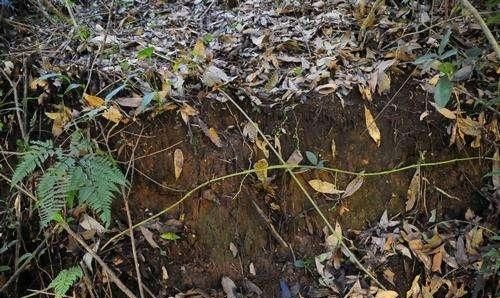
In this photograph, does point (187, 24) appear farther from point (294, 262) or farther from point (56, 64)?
point (294, 262)

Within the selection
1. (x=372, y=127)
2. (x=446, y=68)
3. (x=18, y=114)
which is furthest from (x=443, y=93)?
(x=18, y=114)

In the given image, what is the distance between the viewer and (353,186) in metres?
2.94

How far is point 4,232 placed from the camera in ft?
8.78

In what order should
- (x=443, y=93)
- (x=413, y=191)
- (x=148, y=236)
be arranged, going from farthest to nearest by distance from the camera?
(x=413, y=191) → (x=148, y=236) → (x=443, y=93)

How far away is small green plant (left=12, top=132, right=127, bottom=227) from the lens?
2352 mm

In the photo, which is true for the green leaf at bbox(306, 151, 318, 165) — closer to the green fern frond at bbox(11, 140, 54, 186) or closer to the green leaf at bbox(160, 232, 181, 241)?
the green leaf at bbox(160, 232, 181, 241)

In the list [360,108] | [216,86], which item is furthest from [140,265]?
[360,108]

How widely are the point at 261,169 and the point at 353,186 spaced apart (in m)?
0.58

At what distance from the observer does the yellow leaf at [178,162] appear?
109 inches

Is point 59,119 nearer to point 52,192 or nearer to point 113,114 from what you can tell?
point 113,114

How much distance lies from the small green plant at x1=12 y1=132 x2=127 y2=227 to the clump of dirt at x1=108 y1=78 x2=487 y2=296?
27 centimetres

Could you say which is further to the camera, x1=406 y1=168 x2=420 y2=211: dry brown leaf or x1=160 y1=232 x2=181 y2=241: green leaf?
x1=406 y1=168 x2=420 y2=211: dry brown leaf

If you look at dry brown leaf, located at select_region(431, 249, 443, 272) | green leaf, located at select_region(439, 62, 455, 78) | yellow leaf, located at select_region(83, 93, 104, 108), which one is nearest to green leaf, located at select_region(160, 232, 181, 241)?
yellow leaf, located at select_region(83, 93, 104, 108)

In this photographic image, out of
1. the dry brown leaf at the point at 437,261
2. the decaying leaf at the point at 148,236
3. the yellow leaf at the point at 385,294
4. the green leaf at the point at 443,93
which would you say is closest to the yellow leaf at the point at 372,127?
the green leaf at the point at 443,93
